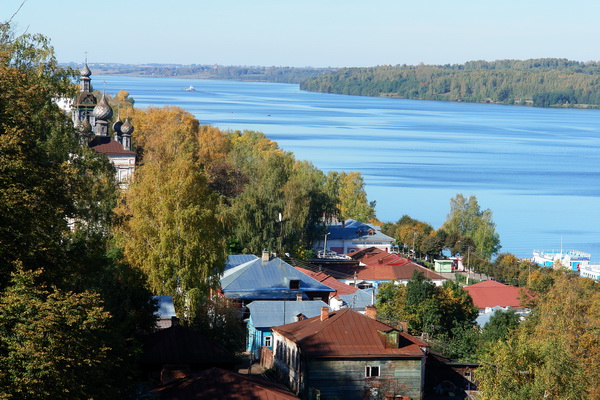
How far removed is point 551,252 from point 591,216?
1973 centimetres

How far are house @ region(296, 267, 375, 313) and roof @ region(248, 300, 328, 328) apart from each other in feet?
3.79

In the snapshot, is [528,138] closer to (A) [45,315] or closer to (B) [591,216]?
(B) [591,216]

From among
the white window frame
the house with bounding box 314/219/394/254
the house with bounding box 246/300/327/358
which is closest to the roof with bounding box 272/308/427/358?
the white window frame

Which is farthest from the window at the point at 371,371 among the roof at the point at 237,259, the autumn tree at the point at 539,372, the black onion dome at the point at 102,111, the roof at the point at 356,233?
the black onion dome at the point at 102,111

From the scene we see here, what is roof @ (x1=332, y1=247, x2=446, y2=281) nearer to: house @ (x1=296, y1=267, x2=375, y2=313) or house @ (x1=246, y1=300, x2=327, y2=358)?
house @ (x1=296, y1=267, x2=375, y2=313)

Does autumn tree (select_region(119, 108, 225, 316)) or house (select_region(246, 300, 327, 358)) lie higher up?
autumn tree (select_region(119, 108, 225, 316))

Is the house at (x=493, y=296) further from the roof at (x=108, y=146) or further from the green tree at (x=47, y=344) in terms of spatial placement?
the green tree at (x=47, y=344)

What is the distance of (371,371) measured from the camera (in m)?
20.9

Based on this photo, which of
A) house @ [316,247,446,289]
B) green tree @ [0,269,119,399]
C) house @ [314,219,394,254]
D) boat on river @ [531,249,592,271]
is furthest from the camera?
boat on river @ [531,249,592,271]

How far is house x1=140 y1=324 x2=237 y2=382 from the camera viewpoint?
61.4 feet

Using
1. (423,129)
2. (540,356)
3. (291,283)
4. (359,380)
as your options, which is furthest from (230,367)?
(423,129)

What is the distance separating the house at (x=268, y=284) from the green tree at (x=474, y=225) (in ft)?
82.3

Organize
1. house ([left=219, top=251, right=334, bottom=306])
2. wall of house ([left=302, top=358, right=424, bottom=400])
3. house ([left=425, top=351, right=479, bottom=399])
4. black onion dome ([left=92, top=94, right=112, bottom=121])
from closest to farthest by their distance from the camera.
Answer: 1. wall of house ([left=302, top=358, right=424, bottom=400])
2. house ([left=425, top=351, right=479, bottom=399])
3. house ([left=219, top=251, right=334, bottom=306])
4. black onion dome ([left=92, top=94, right=112, bottom=121])

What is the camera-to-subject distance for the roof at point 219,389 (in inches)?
605
